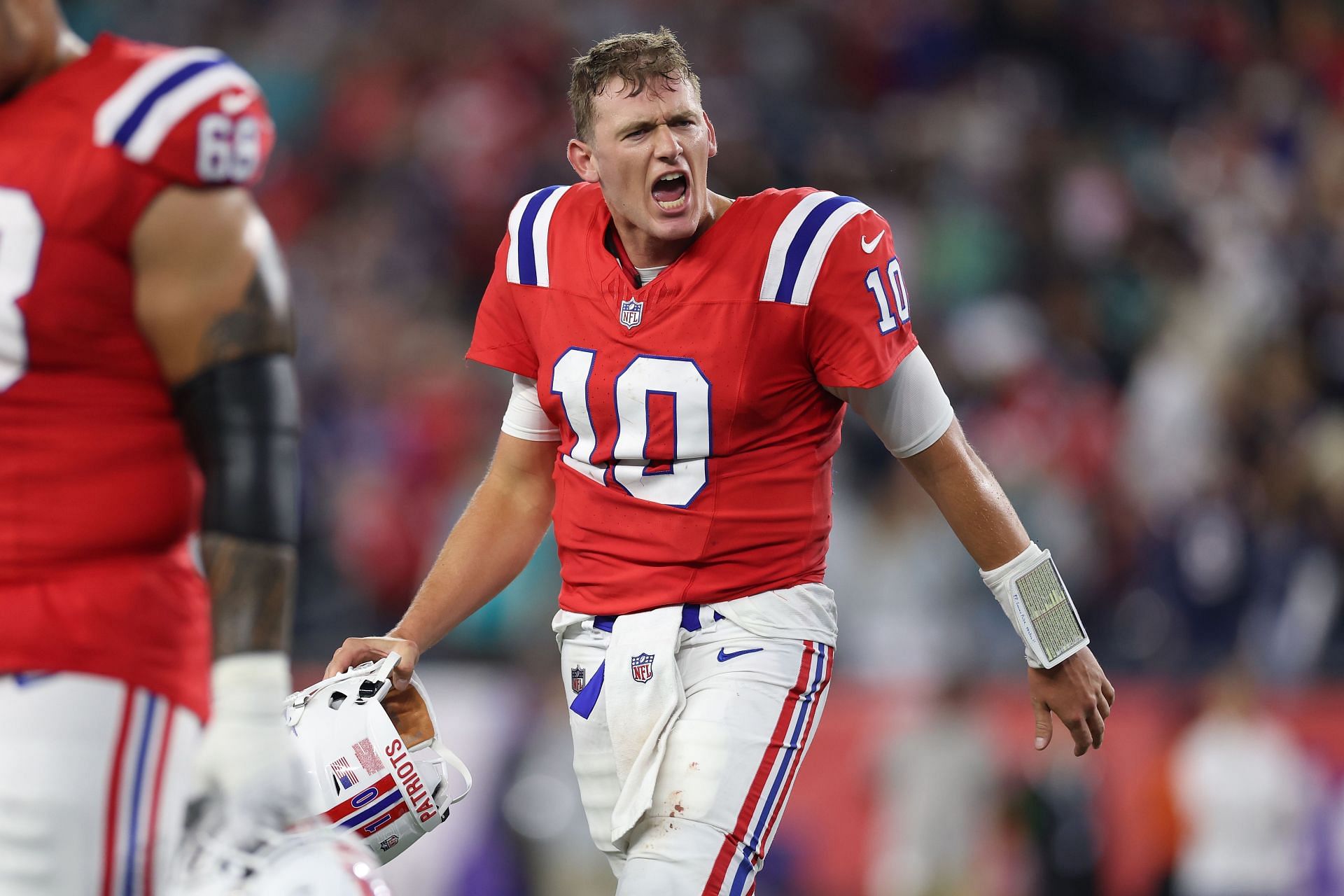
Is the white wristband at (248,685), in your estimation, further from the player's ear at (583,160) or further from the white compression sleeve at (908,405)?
the player's ear at (583,160)

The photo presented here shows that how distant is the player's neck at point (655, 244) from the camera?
3422 mm

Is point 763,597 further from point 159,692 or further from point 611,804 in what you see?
point 159,692

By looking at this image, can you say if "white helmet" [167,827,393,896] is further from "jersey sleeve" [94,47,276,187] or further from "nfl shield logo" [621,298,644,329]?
"nfl shield logo" [621,298,644,329]

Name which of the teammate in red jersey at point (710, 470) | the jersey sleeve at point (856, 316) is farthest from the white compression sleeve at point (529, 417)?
the jersey sleeve at point (856, 316)

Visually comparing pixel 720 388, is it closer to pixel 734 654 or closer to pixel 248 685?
pixel 734 654

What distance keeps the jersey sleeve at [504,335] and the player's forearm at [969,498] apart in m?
→ 0.81

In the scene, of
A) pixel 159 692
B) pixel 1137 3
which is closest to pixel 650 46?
pixel 159 692

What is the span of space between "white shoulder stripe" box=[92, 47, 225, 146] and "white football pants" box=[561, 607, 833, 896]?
1.50 meters

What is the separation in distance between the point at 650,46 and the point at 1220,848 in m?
5.06

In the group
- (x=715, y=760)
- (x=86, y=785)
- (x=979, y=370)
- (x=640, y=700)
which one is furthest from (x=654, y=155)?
(x=979, y=370)

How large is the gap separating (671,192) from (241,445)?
135 centimetres

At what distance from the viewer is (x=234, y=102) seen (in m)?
2.20

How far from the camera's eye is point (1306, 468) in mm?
7582

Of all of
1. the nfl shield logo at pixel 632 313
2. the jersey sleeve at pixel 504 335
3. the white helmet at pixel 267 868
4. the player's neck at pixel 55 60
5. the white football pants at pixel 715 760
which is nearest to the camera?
the white helmet at pixel 267 868
